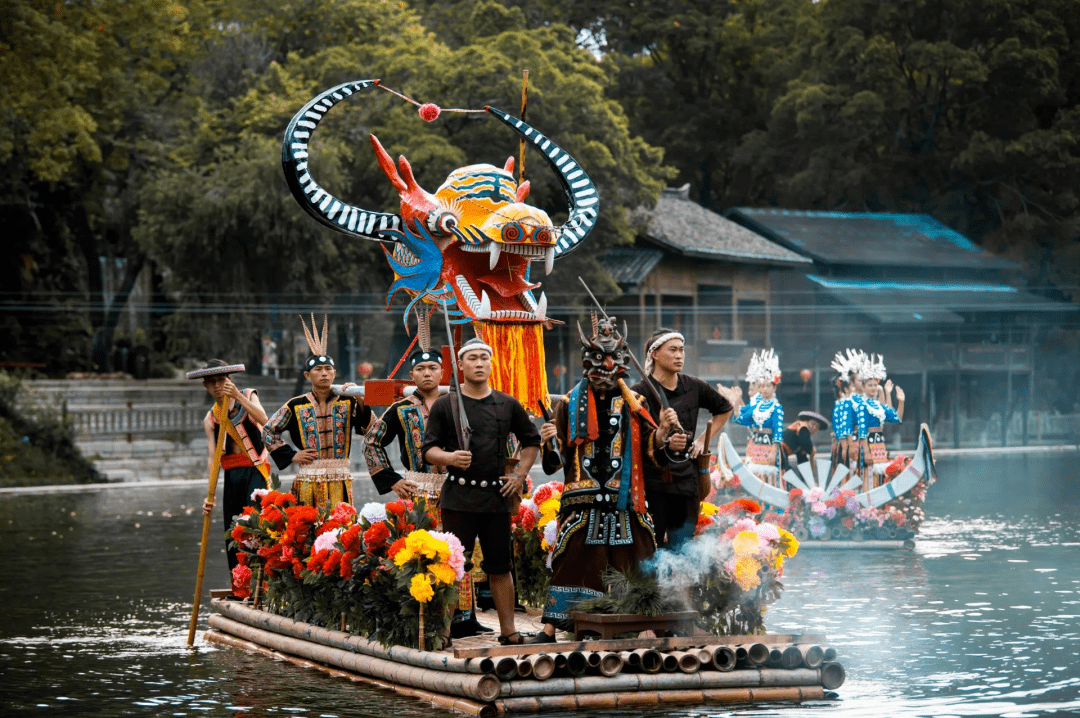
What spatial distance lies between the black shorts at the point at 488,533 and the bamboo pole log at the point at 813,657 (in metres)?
1.85

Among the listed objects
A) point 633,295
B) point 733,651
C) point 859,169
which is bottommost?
point 733,651

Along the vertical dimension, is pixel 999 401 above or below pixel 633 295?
below

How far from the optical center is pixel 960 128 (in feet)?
153

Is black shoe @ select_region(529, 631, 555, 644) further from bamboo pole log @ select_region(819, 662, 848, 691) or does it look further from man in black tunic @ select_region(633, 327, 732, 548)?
bamboo pole log @ select_region(819, 662, 848, 691)

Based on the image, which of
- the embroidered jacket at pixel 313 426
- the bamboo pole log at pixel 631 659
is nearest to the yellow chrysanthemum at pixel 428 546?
the bamboo pole log at pixel 631 659

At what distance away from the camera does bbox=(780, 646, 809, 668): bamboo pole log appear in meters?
8.83

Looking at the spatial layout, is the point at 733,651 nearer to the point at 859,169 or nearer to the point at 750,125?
the point at 859,169

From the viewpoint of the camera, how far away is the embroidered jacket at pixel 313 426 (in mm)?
11406

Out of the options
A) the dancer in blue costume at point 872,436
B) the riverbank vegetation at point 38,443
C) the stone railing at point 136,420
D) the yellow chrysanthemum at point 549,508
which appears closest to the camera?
the yellow chrysanthemum at point 549,508

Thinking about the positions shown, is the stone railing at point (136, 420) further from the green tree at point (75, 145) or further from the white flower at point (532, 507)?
the white flower at point (532, 507)

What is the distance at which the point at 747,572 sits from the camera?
362 inches

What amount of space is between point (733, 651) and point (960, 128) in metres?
40.5

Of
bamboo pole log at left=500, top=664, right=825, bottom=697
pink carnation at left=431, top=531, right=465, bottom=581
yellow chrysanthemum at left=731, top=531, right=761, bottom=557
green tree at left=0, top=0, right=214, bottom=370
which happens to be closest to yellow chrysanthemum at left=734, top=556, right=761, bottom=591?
yellow chrysanthemum at left=731, top=531, right=761, bottom=557

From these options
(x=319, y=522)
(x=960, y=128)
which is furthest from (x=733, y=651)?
(x=960, y=128)
